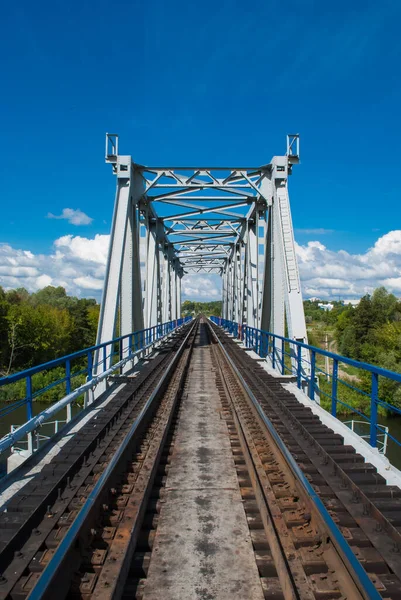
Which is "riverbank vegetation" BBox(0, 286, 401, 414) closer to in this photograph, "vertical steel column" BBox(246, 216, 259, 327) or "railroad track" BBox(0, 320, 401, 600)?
"vertical steel column" BBox(246, 216, 259, 327)

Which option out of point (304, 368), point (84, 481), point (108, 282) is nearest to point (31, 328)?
point (108, 282)

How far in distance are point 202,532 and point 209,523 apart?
16 centimetres

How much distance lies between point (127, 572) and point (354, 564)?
152cm

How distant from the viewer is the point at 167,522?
12.0 ft

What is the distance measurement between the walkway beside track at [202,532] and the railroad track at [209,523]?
0.04 feet

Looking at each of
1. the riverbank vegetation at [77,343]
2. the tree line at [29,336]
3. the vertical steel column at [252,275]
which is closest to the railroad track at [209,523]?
the vertical steel column at [252,275]

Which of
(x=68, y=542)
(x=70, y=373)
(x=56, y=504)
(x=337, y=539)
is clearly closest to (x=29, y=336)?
(x=70, y=373)

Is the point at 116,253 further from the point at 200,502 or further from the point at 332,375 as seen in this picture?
the point at 200,502

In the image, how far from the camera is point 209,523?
3633 millimetres

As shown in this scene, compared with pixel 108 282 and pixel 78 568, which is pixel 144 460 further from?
pixel 108 282

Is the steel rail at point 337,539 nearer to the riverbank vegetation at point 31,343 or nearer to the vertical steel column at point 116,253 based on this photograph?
the vertical steel column at point 116,253

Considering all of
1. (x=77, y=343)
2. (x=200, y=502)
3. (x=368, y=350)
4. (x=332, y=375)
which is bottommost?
(x=77, y=343)

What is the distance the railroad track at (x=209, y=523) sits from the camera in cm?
268

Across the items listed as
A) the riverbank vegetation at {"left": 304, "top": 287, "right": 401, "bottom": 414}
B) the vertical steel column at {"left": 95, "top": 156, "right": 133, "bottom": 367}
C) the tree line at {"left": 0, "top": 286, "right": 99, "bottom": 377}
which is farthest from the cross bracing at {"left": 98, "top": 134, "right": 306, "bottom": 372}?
the tree line at {"left": 0, "top": 286, "right": 99, "bottom": 377}
